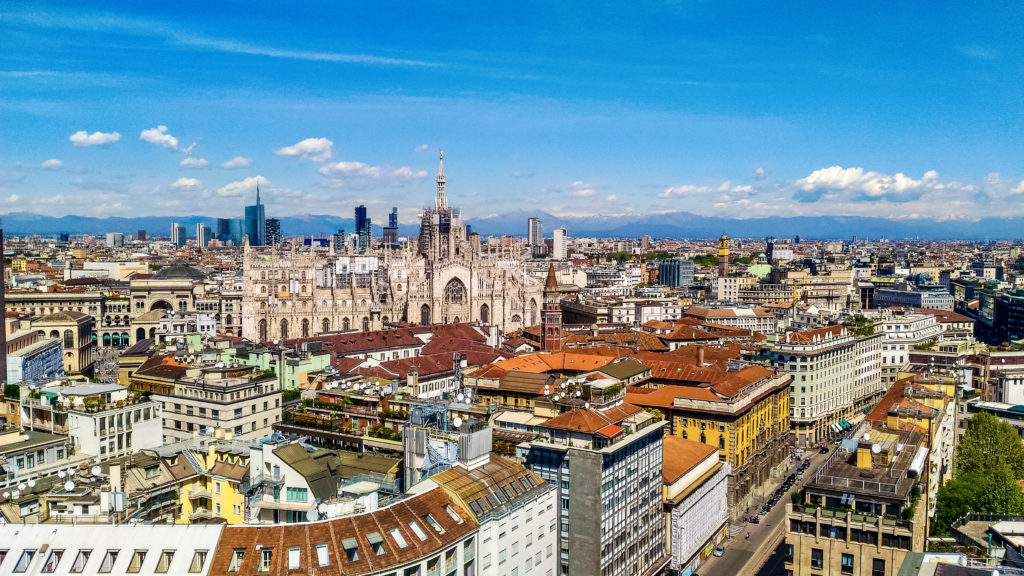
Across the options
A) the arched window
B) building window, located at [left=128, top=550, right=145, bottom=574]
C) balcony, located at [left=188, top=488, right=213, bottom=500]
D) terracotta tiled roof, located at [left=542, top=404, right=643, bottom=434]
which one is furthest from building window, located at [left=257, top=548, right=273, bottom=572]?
the arched window

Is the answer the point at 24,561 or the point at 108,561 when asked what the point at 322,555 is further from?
the point at 24,561

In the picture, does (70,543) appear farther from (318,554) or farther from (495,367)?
(495,367)

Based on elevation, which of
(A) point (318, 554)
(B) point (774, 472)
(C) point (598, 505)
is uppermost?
(A) point (318, 554)

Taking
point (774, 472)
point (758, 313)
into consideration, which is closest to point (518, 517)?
point (774, 472)

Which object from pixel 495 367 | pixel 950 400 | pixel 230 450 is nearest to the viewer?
pixel 230 450

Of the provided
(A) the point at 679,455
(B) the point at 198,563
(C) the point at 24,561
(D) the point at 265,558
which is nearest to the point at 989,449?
(A) the point at 679,455

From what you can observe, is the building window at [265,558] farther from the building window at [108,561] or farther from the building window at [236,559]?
the building window at [108,561]

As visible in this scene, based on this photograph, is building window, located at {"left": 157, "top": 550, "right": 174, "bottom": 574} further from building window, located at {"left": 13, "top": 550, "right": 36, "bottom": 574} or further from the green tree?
the green tree
